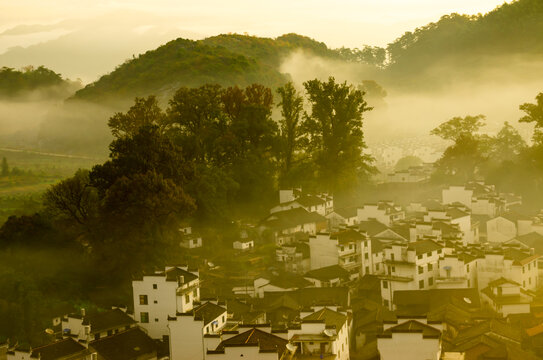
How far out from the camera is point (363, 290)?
3200cm

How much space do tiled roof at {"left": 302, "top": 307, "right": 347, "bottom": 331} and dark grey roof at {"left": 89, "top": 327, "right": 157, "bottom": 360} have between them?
6148 millimetres

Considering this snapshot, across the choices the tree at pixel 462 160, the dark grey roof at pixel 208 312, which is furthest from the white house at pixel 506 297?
the tree at pixel 462 160

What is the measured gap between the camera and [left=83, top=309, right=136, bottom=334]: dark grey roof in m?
27.5

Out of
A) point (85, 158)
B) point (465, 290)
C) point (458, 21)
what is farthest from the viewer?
point (458, 21)

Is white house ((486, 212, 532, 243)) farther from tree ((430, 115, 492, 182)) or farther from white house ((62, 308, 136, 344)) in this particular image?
white house ((62, 308, 136, 344))

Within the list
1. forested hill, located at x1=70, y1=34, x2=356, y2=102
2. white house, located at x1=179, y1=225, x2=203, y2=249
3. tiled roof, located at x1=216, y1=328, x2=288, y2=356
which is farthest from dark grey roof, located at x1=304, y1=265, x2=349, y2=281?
forested hill, located at x1=70, y1=34, x2=356, y2=102

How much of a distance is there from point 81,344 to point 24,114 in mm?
43475

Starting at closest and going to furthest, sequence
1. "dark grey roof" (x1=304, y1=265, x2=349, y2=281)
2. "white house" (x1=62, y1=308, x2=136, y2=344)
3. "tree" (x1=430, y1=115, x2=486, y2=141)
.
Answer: "white house" (x1=62, y1=308, x2=136, y2=344) → "dark grey roof" (x1=304, y1=265, x2=349, y2=281) → "tree" (x1=430, y1=115, x2=486, y2=141)

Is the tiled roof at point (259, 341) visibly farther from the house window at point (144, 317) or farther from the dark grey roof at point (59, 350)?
the house window at point (144, 317)

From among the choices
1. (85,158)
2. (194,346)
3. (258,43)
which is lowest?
(194,346)

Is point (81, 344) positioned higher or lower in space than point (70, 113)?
lower

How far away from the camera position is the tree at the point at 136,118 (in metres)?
42.1

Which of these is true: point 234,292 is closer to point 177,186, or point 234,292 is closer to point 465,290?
point 177,186

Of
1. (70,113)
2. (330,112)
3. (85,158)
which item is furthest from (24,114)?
(330,112)
